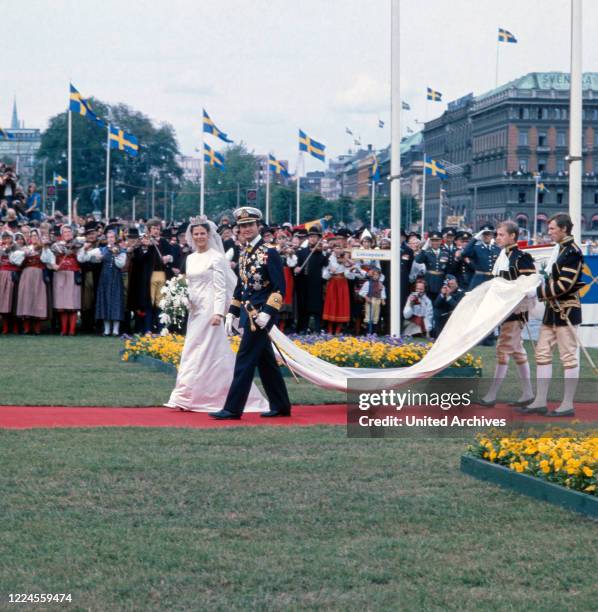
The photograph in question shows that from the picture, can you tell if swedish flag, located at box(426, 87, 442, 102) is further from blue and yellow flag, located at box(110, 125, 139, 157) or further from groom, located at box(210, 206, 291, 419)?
groom, located at box(210, 206, 291, 419)

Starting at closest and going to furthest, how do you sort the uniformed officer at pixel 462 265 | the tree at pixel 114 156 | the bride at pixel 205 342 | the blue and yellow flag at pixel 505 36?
the bride at pixel 205 342 < the uniformed officer at pixel 462 265 < the blue and yellow flag at pixel 505 36 < the tree at pixel 114 156

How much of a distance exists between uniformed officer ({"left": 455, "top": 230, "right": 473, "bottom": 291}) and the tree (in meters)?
87.4

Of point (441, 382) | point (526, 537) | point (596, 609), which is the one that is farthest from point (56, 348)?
point (596, 609)

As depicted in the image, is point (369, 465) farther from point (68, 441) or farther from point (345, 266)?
point (345, 266)

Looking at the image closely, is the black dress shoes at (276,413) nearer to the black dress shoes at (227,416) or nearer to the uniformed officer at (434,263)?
the black dress shoes at (227,416)

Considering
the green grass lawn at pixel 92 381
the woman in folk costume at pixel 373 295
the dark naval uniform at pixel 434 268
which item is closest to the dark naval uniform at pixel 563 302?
the green grass lawn at pixel 92 381

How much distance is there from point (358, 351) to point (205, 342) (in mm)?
3330

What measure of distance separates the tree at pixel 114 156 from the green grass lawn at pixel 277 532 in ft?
330

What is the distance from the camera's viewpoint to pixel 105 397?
1368 centimetres

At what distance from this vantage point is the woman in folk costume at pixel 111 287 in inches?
904

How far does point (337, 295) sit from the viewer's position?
23.8 m

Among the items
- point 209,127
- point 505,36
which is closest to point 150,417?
point 209,127

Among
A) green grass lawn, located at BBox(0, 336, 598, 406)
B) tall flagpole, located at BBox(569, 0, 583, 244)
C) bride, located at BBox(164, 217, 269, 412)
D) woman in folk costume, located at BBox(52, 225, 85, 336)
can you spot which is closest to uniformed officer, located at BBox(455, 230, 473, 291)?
green grass lawn, located at BBox(0, 336, 598, 406)

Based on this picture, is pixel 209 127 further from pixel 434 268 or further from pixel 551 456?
pixel 551 456
